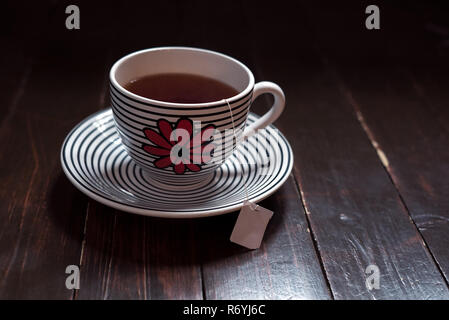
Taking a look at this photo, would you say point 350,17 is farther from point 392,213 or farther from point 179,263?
point 179,263

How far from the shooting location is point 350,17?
1.62m

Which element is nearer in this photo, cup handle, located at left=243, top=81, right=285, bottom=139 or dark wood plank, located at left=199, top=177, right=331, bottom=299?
dark wood plank, located at left=199, top=177, right=331, bottom=299

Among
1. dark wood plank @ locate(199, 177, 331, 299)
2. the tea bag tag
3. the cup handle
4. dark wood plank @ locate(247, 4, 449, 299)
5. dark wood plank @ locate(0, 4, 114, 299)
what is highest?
the cup handle

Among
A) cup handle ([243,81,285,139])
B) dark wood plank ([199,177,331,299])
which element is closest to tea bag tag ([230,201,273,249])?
dark wood plank ([199,177,331,299])

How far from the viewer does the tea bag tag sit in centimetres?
75

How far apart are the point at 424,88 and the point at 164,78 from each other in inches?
26.7

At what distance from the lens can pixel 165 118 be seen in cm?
73

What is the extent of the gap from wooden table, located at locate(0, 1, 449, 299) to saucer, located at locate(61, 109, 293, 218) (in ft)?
0.12

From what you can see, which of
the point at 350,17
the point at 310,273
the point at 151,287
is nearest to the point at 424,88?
the point at 350,17

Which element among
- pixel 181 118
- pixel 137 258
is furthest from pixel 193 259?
pixel 181 118

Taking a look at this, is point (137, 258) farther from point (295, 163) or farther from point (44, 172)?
point (295, 163)

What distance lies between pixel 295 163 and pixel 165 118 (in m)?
0.32

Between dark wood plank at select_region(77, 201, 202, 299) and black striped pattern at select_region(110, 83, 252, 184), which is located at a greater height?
black striped pattern at select_region(110, 83, 252, 184)

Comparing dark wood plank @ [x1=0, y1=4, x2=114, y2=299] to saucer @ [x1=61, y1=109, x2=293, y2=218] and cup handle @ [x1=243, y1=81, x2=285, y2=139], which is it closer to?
saucer @ [x1=61, y1=109, x2=293, y2=218]
